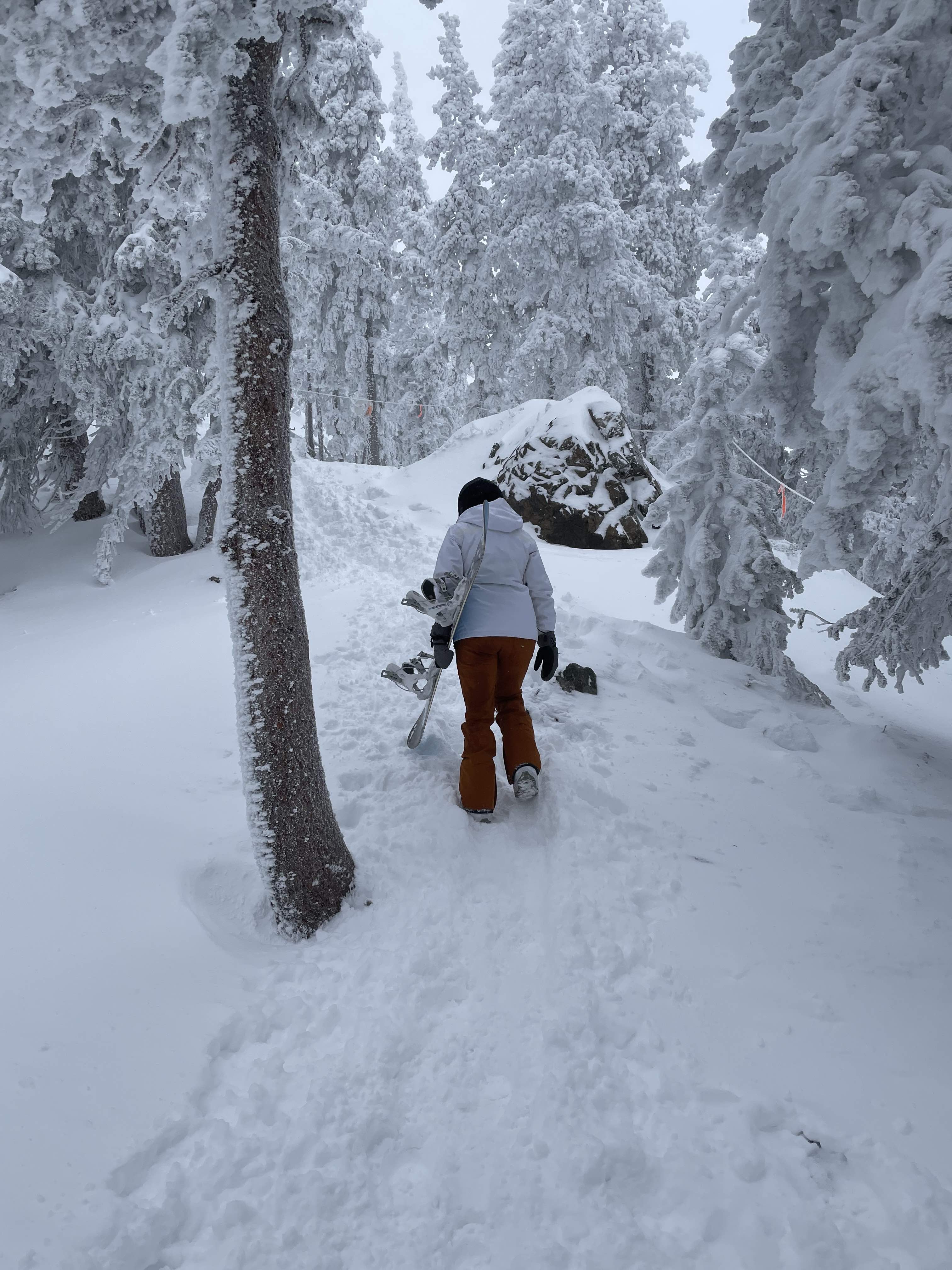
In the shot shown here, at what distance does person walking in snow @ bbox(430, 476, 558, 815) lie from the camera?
4527 mm

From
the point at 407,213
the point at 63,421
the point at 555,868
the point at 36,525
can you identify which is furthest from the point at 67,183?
the point at 407,213

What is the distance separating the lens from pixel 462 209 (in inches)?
806

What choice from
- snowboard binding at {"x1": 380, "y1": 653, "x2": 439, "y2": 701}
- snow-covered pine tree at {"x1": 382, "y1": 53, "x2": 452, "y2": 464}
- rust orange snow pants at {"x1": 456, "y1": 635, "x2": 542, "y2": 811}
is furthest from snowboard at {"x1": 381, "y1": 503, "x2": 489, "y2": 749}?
snow-covered pine tree at {"x1": 382, "y1": 53, "x2": 452, "y2": 464}

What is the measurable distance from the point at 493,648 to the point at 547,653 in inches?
22.7

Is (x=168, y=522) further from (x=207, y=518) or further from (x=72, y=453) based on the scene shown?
(x=72, y=453)

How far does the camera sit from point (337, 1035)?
292 centimetres

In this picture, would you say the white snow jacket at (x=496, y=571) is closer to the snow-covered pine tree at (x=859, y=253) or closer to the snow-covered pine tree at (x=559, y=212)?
the snow-covered pine tree at (x=859, y=253)

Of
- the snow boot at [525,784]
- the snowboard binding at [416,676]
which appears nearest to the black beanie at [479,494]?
the snowboard binding at [416,676]

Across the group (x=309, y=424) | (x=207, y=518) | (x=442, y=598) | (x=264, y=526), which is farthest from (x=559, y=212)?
(x=264, y=526)

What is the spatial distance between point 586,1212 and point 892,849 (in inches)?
127

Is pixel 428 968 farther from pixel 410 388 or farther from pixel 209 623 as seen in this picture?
pixel 410 388

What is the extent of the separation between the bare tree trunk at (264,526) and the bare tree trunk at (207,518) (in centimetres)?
877

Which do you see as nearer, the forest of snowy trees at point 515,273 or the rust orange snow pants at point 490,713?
the forest of snowy trees at point 515,273

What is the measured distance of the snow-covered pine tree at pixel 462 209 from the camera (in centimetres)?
2045
